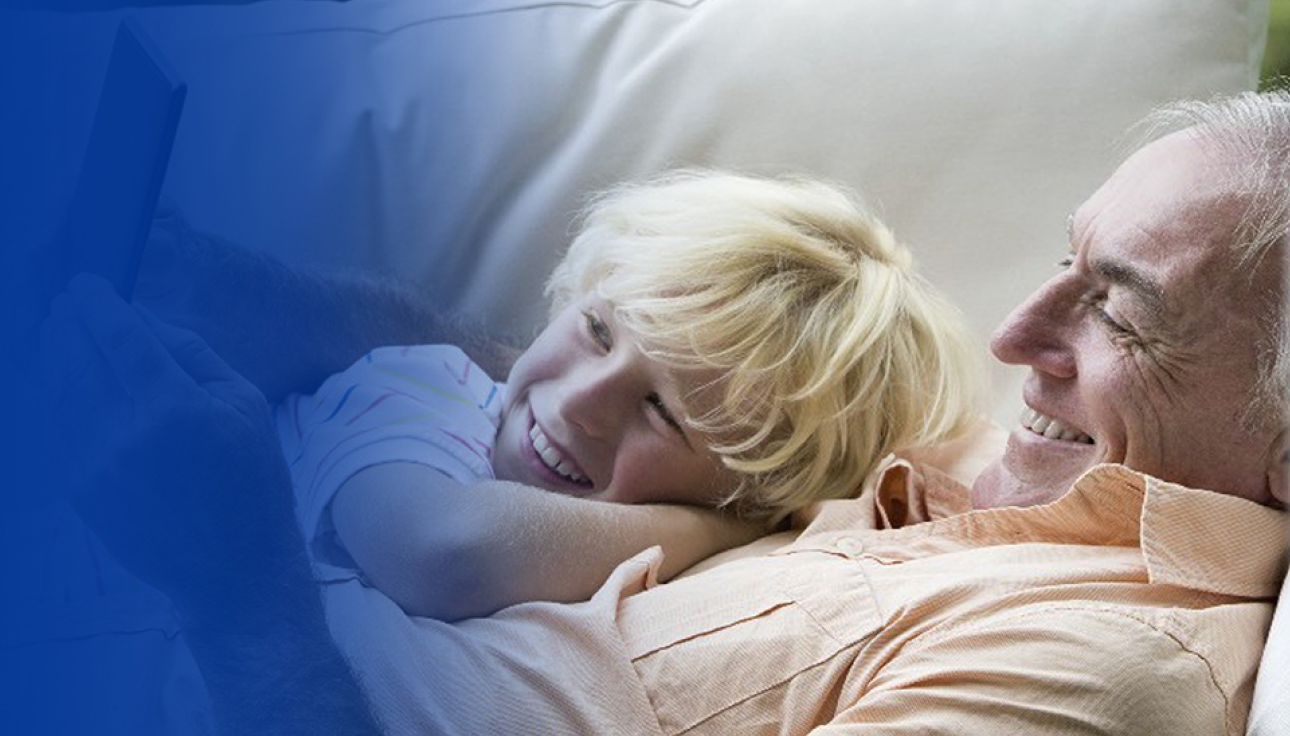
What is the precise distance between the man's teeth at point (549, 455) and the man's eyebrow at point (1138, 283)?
0.30 meters

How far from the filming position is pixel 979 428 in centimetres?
112

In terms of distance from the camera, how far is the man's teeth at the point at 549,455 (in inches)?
36.2

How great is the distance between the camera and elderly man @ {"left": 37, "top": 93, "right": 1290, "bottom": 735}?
0.66m

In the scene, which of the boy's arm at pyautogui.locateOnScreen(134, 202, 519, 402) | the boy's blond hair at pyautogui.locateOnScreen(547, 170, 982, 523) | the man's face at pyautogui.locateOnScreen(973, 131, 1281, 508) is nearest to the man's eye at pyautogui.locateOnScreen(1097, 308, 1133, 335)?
the man's face at pyautogui.locateOnScreen(973, 131, 1281, 508)

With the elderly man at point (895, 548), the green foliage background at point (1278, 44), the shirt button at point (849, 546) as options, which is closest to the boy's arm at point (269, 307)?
the elderly man at point (895, 548)

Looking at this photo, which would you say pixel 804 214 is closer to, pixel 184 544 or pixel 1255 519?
pixel 1255 519

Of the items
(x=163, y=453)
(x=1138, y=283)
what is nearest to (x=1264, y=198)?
(x=1138, y=283)

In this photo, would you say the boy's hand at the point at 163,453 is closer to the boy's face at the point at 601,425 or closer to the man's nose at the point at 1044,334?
the boy's face at the point at 601,425

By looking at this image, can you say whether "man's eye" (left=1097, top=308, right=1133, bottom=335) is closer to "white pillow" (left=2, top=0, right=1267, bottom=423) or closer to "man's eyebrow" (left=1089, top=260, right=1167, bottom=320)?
"man's eyebrow" (left=1089, top=260, right=1167, bottom=320)

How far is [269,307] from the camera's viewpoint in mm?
782

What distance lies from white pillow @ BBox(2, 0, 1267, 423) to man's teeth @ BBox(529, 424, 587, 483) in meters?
0.20

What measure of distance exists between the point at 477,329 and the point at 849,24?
376 millimetres

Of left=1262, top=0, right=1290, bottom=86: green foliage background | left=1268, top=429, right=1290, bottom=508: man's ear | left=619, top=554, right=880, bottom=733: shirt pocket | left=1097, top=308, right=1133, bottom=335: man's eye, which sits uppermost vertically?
left=1262, top=0, right=1290, bottom=86: green foliage background
